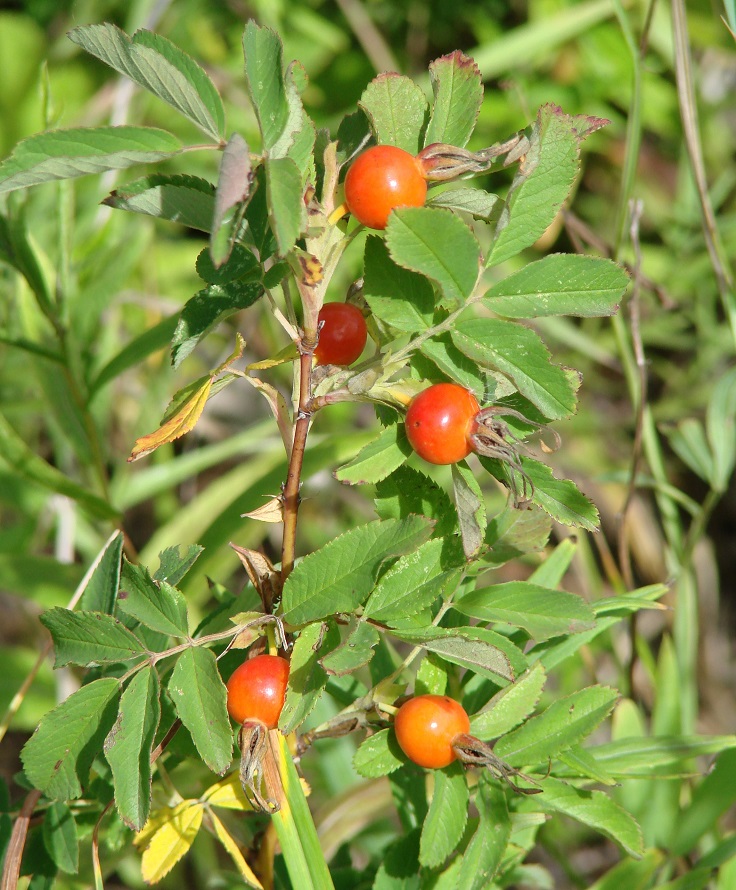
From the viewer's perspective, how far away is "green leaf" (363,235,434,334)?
60cm

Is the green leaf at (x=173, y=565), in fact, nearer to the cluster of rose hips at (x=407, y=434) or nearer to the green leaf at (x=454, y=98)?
the cluster of rose hips at (x=407, y=434)

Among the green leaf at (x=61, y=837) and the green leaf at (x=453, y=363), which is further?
the green leaf at (x=61, y=837)

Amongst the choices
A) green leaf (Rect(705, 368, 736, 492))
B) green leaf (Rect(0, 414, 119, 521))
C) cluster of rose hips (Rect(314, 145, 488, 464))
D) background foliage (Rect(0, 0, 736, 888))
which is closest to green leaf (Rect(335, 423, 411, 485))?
cluster of rose hips (Rect(314, 145, 488, 464))

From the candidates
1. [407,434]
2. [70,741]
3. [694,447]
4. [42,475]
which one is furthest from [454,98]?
[694,447]

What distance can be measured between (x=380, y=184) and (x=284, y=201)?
0.08 metres

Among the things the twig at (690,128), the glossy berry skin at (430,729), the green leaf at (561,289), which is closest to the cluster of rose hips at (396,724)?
the glossy berry skin at (430,729)

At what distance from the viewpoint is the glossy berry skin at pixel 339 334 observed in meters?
0.62

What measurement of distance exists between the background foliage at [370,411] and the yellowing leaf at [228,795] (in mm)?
341

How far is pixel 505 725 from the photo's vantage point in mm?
674

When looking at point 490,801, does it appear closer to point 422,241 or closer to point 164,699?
point 164,699

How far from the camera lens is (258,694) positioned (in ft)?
1.90

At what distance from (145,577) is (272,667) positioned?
12cm

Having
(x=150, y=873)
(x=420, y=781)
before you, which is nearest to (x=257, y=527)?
(x=420, y=781)

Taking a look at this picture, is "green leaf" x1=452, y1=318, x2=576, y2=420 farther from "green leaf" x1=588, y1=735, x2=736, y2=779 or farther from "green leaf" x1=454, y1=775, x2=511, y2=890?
"green leaf" x1=588, y1=735, x2=736, y2=779
